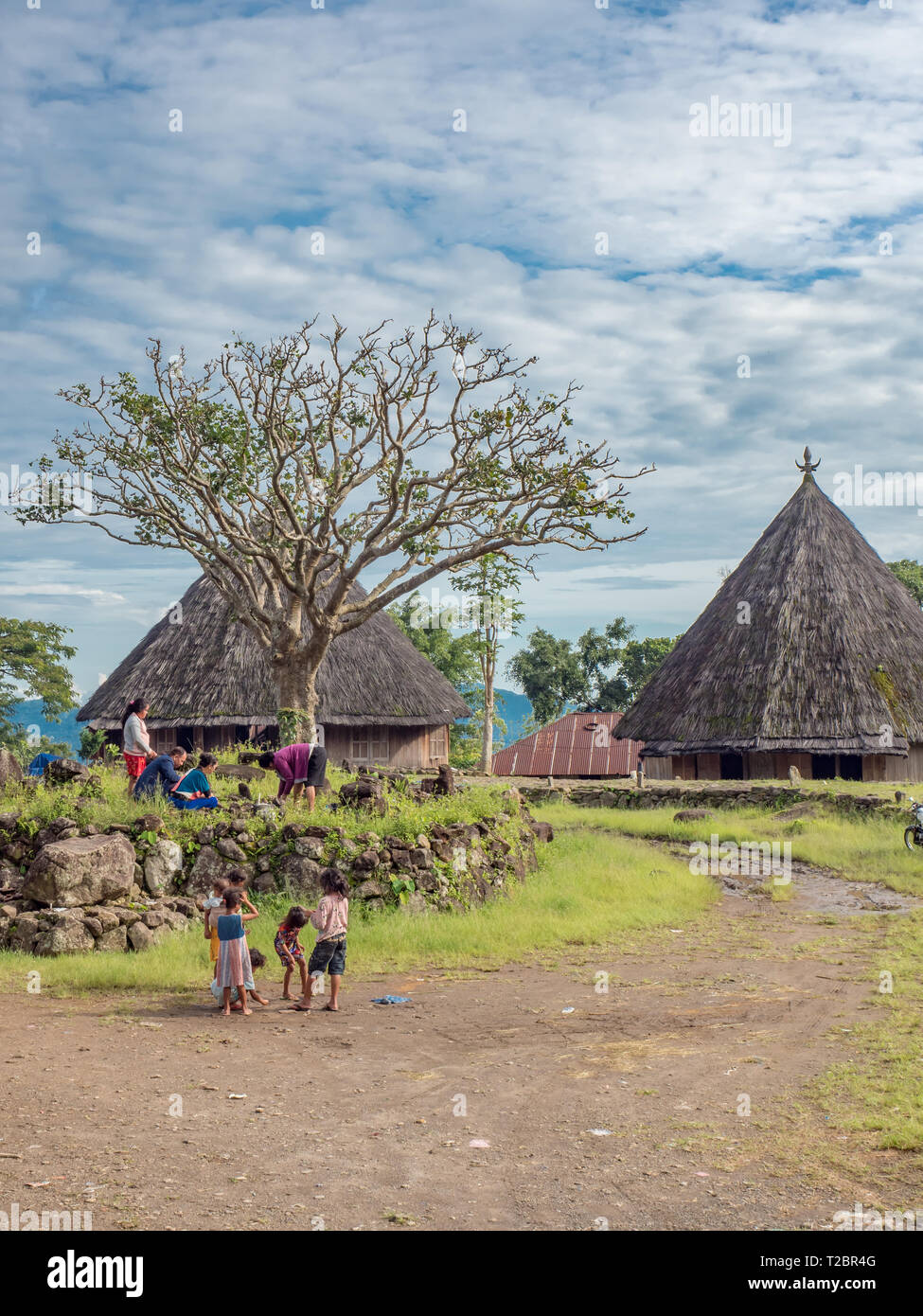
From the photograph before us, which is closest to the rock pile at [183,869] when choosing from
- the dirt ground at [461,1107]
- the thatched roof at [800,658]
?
the dirt ground at [461,1107]

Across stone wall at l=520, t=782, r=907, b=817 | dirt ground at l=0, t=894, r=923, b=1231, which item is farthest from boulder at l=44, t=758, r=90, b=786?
stone wall at l=520, t=782, r=907, b=817

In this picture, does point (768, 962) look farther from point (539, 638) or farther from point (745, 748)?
point (539, 638)

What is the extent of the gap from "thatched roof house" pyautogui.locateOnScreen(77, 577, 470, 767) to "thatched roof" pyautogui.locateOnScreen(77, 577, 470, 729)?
31mm

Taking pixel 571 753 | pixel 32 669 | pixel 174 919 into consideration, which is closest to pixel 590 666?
pixel 571 753

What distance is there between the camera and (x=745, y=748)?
2631 centimetres

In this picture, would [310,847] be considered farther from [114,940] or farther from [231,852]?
[114,940]

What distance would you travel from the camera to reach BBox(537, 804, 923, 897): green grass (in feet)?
54.4

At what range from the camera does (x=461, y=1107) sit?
685 cm

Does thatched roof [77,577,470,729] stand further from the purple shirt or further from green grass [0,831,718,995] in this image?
green grass [0,831,718,995]

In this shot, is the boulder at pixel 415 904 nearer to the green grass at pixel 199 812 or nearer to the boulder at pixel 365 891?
the boulder at pixel 365 891

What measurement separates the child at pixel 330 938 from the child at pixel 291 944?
0.13 metres

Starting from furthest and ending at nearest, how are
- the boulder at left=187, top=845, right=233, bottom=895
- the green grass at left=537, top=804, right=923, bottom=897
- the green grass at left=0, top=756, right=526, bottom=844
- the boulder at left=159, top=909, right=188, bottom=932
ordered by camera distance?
the green grass at left=537, top=804, right=923, bottom=897 → the green grass at left=0, top=756, right=526, bottom=844 → the boulder at left=187, top=845, right=233, bottom=895 → the boulder at left=159, top=909, right=188, bottom=932
